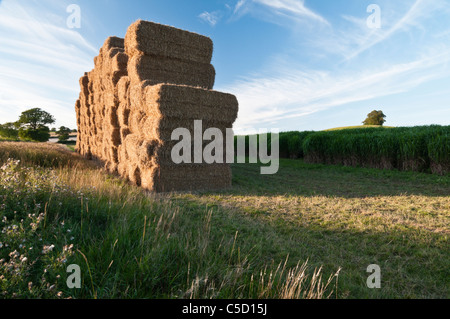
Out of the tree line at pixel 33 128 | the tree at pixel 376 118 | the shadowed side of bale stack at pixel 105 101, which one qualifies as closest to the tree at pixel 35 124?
the tree line at pixel 33 128

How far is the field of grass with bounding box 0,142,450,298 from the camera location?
2.31 metres

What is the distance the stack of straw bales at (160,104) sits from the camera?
22.8 ft

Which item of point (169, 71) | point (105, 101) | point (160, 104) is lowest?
point (160, 104)

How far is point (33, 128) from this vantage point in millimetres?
48156

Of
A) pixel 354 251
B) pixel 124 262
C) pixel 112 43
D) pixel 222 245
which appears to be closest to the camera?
pixel 124 262

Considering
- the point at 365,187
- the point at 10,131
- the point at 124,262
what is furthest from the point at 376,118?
the point at 10,131

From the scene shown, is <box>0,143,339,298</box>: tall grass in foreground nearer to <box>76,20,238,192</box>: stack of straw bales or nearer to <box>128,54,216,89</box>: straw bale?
<box>76,20,238,192</box>: stack of straw bales

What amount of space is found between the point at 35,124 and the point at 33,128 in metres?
1.44

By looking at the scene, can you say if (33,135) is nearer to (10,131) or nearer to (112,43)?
(10,131)

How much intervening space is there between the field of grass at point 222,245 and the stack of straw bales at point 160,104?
114 cm

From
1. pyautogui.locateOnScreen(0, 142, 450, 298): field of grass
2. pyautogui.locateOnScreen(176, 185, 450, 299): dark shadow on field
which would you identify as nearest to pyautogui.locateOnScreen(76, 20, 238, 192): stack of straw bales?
pyautogui.locateOnScreen(0, 142, 450, 298): field of grass

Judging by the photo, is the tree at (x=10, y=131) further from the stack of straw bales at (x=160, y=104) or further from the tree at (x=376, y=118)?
the tree at (x=376, y=118)

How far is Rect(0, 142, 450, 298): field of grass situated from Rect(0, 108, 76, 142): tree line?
49.4m
